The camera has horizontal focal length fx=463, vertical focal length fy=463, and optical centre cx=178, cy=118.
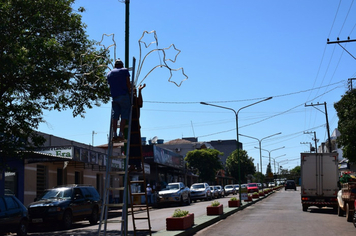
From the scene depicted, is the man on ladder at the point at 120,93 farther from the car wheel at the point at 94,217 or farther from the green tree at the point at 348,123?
the green tree at the point at 348,123

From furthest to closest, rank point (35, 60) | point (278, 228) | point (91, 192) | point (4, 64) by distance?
point (91, 192) → point (278, 228) → point (35, 60) → point (4, 64)

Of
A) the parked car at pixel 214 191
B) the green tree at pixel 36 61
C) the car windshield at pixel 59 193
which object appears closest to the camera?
the green tree at pixel 36 61

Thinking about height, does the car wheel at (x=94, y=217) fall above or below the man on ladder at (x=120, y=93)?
below

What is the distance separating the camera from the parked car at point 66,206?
19438 mm

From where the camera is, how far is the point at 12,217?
54.0 feet

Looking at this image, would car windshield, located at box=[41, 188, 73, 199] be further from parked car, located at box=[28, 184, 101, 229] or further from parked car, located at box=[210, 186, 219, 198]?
parked car, located at box=[210, 186, 219, 198]

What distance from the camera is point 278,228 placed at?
54.3ft

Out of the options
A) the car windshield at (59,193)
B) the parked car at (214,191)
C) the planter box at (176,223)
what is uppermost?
the car windshield at (59,193)

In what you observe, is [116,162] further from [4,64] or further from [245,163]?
[245,163]

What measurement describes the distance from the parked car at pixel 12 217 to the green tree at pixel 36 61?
2144mm

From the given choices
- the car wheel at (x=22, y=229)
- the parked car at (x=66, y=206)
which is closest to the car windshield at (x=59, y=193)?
the parked car at (x=66, y=206)

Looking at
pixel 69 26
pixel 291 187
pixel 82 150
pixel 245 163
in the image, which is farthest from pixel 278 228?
pixel 245 163

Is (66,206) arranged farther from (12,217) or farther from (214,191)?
(214,191)

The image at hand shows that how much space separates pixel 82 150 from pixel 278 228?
16.6 metres
